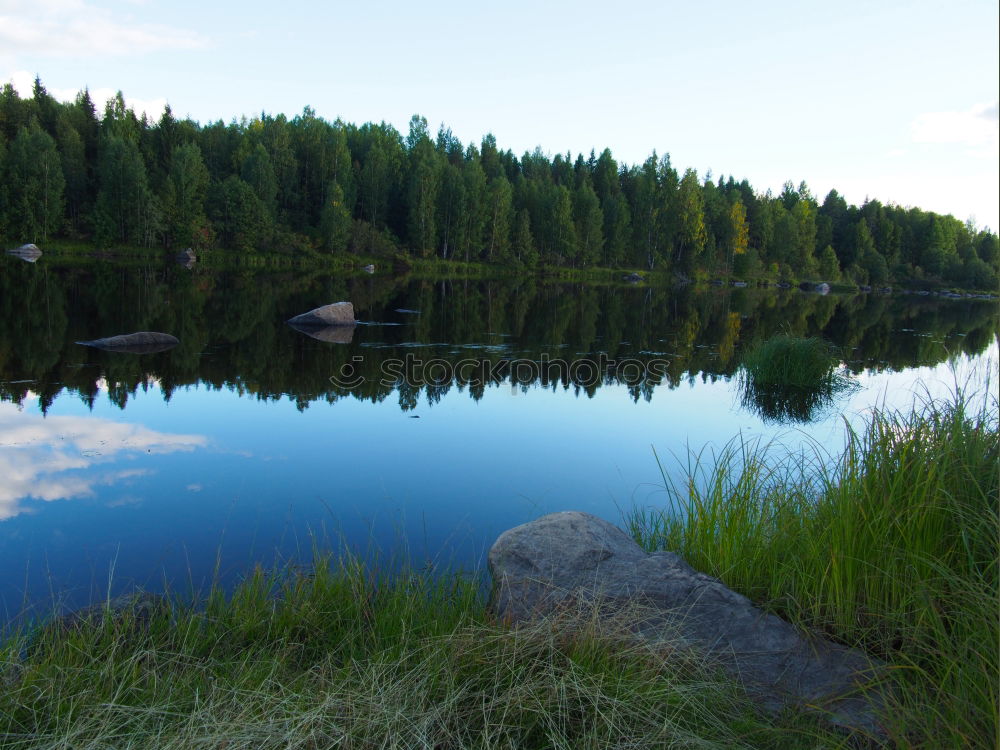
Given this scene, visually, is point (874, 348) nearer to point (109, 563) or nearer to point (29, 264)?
point (109, 563)

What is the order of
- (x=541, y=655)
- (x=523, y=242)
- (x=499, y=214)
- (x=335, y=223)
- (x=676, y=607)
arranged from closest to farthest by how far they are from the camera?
(x=541, y=655) → (x=676, y=607) → (x=335, y=223) → (x=499, y=214) → (x=523, y=242)

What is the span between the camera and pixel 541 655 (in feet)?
11.7

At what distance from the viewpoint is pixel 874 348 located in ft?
80.1

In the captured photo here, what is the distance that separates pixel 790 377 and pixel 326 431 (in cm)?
1039

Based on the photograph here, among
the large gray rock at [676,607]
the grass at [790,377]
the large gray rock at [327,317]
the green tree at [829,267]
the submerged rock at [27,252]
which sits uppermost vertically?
the green tree at [829,267]

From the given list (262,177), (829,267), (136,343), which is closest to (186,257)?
(262,177)

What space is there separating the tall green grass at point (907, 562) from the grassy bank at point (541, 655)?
0.7 inches

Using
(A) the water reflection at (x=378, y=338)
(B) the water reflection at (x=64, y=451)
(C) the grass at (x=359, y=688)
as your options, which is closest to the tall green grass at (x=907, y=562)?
(C) the grass at (x=359, y=688)

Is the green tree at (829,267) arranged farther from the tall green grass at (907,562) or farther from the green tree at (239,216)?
the tall green grass at (907,562)

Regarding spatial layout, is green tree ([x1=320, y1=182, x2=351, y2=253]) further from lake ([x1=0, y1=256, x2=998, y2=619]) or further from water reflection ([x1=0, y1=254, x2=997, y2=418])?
lake ([x1=0, y1=256, x2=998, y2=619])

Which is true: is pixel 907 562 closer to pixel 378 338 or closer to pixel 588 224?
pixel 378 338

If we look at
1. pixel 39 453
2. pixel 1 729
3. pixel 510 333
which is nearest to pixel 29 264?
pixel 510 333

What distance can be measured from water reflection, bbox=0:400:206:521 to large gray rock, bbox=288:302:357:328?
40.4 ft

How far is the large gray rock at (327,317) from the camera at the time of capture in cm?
2253
